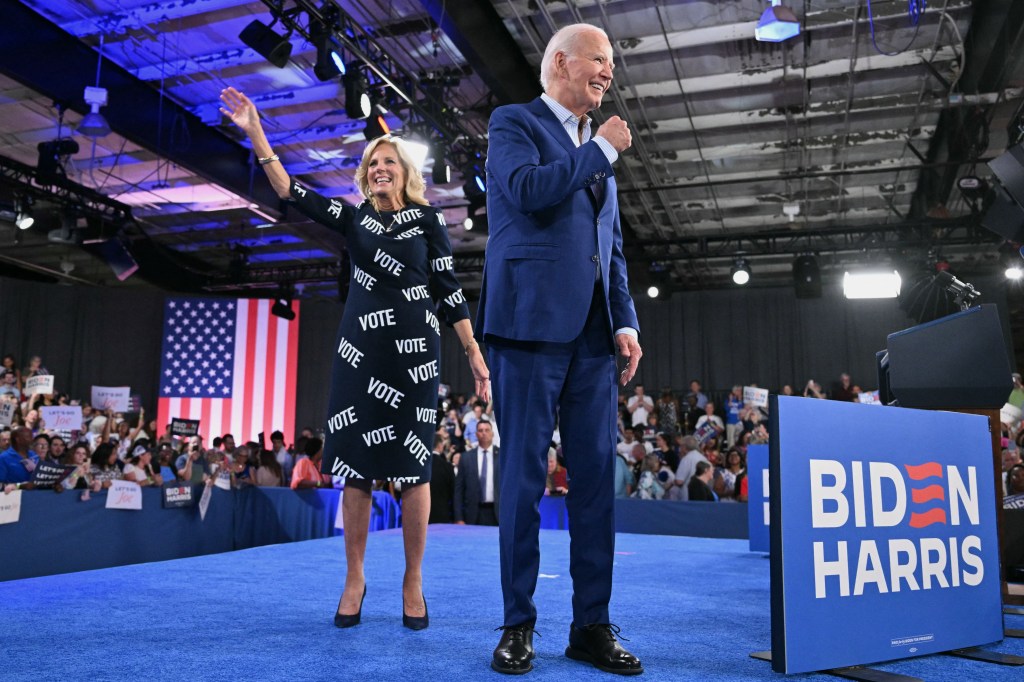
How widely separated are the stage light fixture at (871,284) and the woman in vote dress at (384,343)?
10.6 metres

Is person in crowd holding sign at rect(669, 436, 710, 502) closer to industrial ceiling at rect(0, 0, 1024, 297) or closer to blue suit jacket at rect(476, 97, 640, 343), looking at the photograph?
industrial ceiling at rect(0, 0, 1024, 297)

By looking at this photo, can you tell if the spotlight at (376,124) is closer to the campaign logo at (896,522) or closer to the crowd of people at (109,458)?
the crowd of people at (109,458)

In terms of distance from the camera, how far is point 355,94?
6.67 meters

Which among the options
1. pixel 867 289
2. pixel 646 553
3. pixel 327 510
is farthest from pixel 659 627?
pixel 867 289

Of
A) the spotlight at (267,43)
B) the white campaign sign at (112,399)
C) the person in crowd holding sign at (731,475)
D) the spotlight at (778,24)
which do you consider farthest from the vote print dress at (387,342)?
the white campaign sign at (112,399)

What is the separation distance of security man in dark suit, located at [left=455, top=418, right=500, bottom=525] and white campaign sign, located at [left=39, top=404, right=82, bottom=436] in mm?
3608

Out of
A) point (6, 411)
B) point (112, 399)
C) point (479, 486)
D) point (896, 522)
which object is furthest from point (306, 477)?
point (896, 522)

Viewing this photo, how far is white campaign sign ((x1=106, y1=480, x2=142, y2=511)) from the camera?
495cm

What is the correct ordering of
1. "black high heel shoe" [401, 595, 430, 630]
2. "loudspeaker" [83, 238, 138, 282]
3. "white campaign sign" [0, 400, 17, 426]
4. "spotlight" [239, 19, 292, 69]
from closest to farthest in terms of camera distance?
"black high heel shoe" [401, 595, 430, 630] → "spotlight" [239, 19, 292, 69] → "white campaign sign" [0, 400, 17, 426] → "loudspeaker" [83, 238, 138, 282]

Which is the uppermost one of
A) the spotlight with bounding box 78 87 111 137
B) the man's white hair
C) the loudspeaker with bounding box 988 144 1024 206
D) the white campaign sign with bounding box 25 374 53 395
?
the spotlight with bounding box 78 87 111 137

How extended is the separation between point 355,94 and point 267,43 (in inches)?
32.1

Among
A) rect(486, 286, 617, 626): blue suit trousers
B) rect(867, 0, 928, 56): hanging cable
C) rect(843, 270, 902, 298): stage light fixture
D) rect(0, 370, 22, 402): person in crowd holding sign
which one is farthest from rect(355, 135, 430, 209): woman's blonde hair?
rect(843, 270, 902, 298): stage light fixture

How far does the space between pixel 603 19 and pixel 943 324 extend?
5522 mm

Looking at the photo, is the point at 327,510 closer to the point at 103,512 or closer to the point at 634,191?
the point at 103,512
